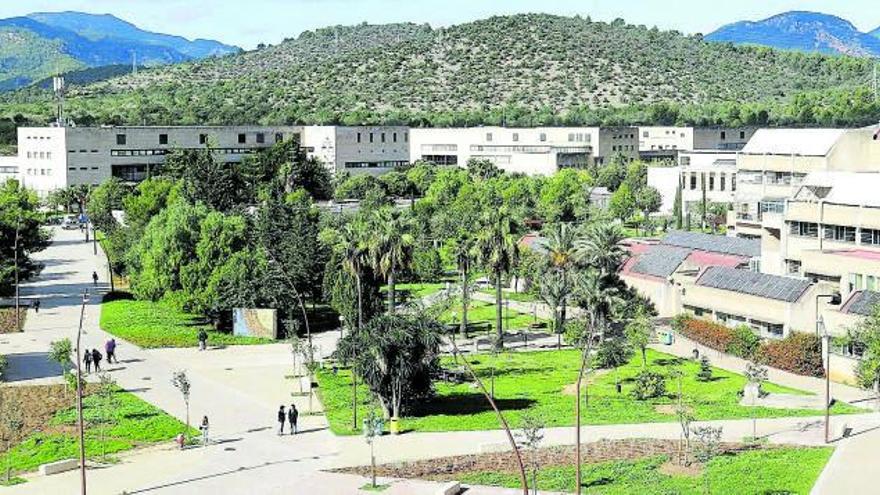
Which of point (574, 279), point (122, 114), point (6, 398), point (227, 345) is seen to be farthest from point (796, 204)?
point (122, 114)

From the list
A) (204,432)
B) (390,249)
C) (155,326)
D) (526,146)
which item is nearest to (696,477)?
(204,432)

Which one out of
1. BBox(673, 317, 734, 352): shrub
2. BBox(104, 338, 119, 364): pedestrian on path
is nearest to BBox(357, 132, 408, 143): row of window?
BBox(673, 317, 734, 352): shrub

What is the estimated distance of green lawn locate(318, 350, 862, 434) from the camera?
46.7 meters

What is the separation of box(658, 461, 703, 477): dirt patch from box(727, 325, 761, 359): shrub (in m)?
21.6

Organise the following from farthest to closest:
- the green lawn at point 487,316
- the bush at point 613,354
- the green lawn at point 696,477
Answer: the green lawn at point 487,316 < the bush at point 613,354 < the green lawn at point 696,477

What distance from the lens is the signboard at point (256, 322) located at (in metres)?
68.4

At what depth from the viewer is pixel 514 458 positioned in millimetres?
40219

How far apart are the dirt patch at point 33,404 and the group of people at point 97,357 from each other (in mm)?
3040

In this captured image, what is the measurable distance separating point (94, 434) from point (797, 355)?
31.5m

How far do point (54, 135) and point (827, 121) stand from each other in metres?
110

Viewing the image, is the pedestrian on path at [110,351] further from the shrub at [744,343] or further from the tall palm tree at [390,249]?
the shrub at [744,343]

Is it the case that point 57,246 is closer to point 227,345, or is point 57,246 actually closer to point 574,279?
point 227,345

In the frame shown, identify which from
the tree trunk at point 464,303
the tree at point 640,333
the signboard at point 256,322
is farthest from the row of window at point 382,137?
the tree at point 640,333

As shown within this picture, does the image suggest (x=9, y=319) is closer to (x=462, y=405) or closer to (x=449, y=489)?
(x=462, y=405)
